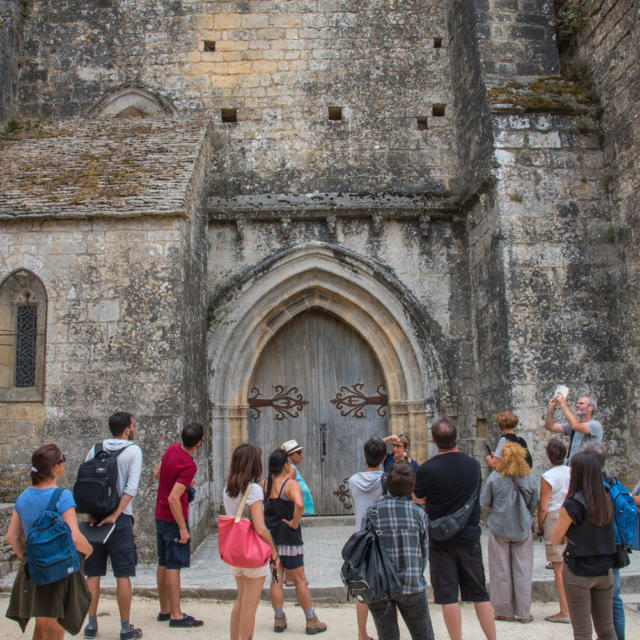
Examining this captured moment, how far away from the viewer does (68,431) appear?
6.55 meters

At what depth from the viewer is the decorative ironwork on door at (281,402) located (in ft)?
27.7

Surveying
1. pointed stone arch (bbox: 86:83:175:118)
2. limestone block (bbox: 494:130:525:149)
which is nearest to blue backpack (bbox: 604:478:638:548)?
limestone block (bbox: 494:130:525:149)

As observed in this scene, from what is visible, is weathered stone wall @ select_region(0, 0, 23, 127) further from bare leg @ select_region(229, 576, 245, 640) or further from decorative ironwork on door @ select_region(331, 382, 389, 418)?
bare leg @ select_region(229, 576, 245, 640)

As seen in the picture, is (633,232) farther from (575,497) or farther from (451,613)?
(451,613)

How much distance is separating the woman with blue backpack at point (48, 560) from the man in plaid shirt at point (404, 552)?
155 cm

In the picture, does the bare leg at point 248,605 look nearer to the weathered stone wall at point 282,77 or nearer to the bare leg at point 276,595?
the bare leg at point 276,595

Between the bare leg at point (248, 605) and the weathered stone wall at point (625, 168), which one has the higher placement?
the weathered stone wall at point (625, 168)

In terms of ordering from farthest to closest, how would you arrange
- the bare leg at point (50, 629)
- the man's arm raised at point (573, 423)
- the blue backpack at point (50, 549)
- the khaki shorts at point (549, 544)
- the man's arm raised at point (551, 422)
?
the man's arm raised at point (551, 422)
the man's arm raised at point (573, 423)
the khaki shorts at point (549, 544)
the bare leg at point (50, 629)
the blue backpack at point (50, 549)

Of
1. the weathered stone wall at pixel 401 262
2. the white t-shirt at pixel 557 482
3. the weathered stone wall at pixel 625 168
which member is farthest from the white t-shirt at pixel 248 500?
the weathered stone wall at pixel 625 168

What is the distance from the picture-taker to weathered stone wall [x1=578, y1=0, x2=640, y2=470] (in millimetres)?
6898

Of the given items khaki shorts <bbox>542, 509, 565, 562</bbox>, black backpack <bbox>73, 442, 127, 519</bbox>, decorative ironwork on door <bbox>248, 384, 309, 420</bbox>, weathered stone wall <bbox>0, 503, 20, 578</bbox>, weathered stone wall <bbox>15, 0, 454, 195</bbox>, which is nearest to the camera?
black backpack <bbox>73, 442, 127, 519</bbox>

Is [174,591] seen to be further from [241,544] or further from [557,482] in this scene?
[557,482]

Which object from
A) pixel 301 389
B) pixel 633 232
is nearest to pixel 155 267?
pixel 301 389

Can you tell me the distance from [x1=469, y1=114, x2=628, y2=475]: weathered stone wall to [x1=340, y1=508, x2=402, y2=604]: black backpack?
13.3 ft
